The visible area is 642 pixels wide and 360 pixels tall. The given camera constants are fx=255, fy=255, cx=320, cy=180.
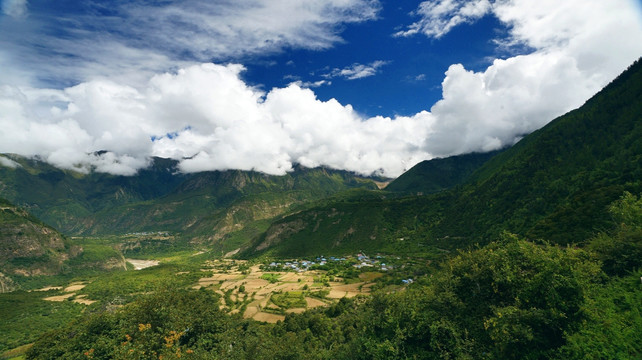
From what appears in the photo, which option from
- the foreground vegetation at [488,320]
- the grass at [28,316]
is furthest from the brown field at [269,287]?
the grass at [28,316]

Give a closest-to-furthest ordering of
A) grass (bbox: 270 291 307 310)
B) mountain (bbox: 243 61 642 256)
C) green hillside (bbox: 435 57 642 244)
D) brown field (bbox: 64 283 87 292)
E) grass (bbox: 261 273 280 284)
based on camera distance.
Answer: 1. mountain (bbox: 243 61 642 256)
2. green hillside (bbox: 435 57 642 244)
3. grass (bbox: 270 291 307 310)
4. grass (bbox: 261 273 280 284)
5. brown field (bbox: 64 283 87 292)

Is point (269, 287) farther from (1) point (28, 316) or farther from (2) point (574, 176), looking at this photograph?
(2) point (574, 176)

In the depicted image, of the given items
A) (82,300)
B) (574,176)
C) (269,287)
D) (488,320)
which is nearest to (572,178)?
(574,176)

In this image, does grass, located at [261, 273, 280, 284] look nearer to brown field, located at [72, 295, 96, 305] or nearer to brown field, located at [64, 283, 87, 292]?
brown field, located at [72, 295, 96, 305]

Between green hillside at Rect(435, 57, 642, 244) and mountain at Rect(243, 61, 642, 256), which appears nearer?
mountain at Rect(243, 61, 642, 256)

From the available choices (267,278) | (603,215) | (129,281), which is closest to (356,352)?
(603,215)

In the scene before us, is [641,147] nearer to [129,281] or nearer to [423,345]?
[423,345]

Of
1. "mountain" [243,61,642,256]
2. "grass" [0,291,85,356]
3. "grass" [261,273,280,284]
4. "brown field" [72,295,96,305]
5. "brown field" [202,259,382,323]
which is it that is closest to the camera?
"mountain" [243,61,642,256]

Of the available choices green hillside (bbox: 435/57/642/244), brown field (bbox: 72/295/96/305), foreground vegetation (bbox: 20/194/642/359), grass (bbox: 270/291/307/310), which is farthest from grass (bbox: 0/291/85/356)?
green hillside (bbox: 435/57/642/244)

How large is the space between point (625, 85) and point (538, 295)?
702 feet

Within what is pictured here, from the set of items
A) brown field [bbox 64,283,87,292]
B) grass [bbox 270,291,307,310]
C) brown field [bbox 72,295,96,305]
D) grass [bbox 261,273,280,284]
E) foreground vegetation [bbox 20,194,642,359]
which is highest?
Result: brown field [bbox 64,283,87,292]

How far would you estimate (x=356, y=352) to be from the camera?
35.0m

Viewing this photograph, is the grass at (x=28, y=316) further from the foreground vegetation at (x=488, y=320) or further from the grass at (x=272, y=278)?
the foreground vegetation at (x=488, y=320)

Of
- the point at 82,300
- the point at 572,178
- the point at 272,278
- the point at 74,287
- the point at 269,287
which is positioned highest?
the point at 74,287
